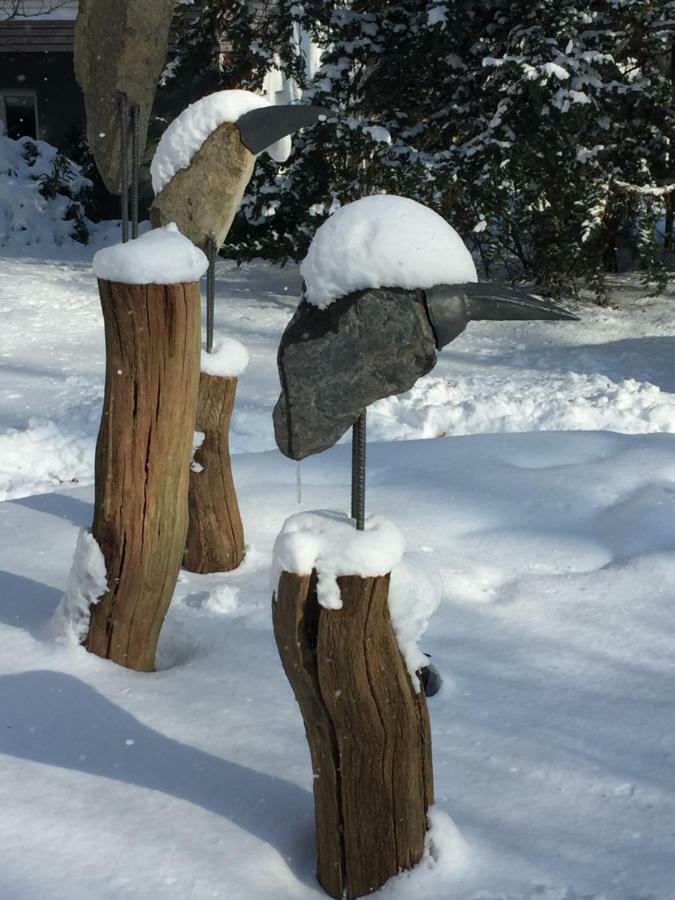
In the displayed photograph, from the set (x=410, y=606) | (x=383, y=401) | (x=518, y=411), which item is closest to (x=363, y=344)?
(x=410, y=606)

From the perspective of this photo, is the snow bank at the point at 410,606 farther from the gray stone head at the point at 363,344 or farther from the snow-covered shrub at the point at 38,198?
the snow-covered shrub at the point at 38,198

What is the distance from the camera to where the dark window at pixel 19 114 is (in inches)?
476

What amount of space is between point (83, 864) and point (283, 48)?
26.2 feet

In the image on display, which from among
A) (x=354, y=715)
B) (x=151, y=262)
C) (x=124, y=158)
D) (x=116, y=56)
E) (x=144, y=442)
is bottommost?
(x=354, y=715)

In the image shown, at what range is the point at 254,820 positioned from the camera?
6.84 feet

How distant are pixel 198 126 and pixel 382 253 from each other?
1.45 metres

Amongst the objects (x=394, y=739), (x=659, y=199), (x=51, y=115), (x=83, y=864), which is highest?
(x=51, y=115)

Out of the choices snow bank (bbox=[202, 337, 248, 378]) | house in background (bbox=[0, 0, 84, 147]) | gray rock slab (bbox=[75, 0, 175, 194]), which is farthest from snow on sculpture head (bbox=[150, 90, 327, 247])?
house in background (bbox=[0, 0, 84, 147])

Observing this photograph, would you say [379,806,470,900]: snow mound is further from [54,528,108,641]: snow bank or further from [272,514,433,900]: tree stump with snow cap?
[54,528,108,641]: snow bank

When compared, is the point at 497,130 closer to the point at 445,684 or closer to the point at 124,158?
the point at 124,158

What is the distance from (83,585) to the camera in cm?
273

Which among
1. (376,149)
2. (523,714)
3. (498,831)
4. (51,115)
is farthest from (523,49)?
(51,115)

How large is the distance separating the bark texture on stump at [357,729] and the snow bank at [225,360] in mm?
1560

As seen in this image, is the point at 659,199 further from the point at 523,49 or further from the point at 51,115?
the point at 51,115
